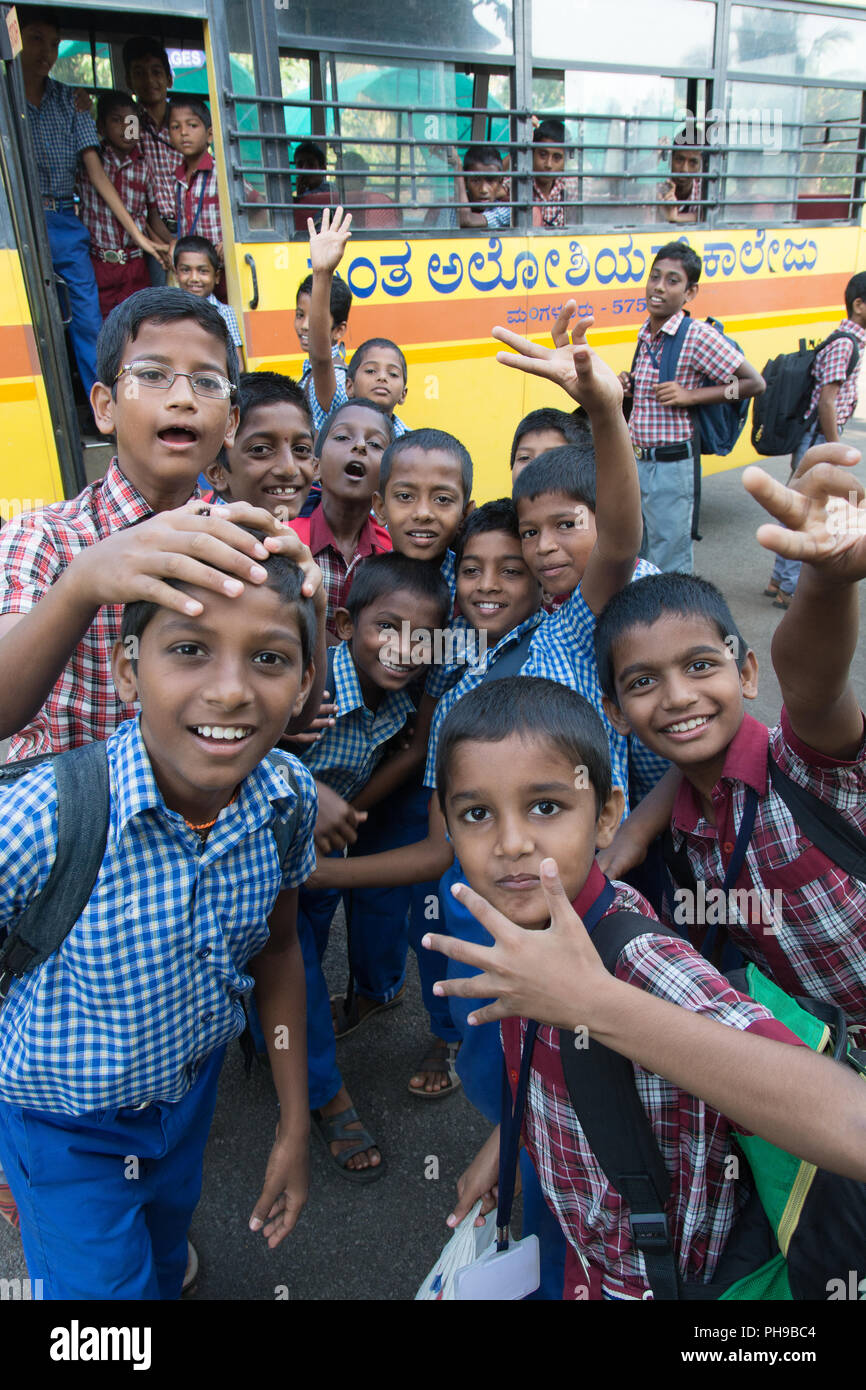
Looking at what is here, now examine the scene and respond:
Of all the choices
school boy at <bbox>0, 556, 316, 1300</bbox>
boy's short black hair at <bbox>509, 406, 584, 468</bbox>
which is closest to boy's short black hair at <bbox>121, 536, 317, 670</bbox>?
school boy at <bbox>0, 556, 316, 1300</bbox>

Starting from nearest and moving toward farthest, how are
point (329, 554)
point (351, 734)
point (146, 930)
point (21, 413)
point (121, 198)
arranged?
1. point (146, 930)
2. point (351, 734)
3. point (329, 554)
4. point (21, 413)
5. point (121, 198)

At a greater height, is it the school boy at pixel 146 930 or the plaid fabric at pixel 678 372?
the plaid fabric at pixel 678 372

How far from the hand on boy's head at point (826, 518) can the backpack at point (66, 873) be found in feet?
3.06

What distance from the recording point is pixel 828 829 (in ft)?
4.88

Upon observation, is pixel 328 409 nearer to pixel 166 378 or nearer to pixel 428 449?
pixel 428 449

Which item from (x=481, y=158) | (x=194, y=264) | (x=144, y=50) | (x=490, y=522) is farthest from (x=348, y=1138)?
→ (x=144, y=50)

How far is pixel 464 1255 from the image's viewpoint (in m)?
1.47

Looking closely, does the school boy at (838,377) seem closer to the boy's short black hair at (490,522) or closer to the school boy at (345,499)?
the school boy at (345,499)

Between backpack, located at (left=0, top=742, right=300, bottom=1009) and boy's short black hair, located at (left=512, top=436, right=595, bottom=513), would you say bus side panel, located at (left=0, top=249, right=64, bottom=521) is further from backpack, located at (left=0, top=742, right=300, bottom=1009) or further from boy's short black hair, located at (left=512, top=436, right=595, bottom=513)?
backpack, located at (left=0, top=742, right=300, bottom=1009)

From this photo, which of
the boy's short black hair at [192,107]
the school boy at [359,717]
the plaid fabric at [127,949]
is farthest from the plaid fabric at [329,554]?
the boy's short black hair at [192,107]

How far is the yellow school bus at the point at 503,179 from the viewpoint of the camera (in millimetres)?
4031

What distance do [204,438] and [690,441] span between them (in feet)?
12.1

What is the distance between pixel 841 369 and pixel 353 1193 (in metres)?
4.73

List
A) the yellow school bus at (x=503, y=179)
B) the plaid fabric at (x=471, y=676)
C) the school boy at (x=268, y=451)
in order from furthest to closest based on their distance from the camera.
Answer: the yellow school bus at (x=503, y=179) → the school boy at (x=268, y=451) → the plaid fabric at (x=471, y=676)
